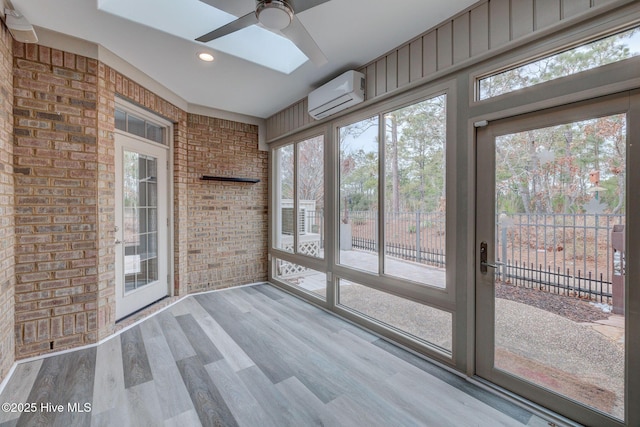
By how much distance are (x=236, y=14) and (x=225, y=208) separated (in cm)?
310

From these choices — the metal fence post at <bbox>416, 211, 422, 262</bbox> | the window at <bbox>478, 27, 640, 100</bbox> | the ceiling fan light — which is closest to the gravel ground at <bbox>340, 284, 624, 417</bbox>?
the metal fence post at <bbox>416, 211, 422, 262</bbox>

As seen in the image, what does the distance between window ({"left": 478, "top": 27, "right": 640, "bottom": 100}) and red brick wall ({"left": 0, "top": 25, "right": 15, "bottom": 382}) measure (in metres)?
3.60

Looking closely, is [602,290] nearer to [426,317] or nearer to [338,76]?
[426,317]

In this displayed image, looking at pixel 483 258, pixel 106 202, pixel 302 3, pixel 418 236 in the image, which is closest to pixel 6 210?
pixel 106 202

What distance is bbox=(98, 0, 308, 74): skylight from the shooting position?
6.99 feet

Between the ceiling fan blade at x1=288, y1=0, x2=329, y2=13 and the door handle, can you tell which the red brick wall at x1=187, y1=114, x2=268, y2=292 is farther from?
the door handle

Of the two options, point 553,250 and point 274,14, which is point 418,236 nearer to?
point 553,250

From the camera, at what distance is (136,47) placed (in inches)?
98.8

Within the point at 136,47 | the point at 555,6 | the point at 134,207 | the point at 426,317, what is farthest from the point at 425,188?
the point at 134,207

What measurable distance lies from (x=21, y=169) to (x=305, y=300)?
3173mm

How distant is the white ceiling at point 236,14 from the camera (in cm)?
199

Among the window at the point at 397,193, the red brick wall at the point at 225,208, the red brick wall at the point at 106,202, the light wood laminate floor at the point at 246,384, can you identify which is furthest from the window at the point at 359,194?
the red brick wall at the point at 106,202

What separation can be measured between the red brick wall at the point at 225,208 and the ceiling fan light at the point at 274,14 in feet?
9.59

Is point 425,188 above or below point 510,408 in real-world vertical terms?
above
